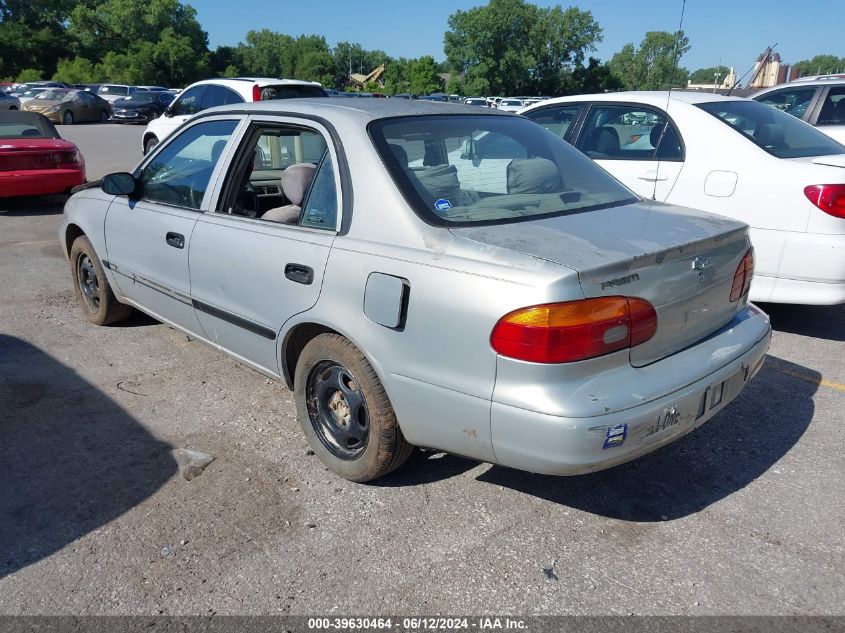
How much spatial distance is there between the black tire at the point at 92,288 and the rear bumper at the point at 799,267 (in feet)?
14.9

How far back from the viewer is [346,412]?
3.26 meters

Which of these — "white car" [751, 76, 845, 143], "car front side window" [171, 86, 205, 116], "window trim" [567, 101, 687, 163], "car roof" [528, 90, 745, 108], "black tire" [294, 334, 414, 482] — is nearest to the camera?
"black tire" [294, 334, 414, 482]

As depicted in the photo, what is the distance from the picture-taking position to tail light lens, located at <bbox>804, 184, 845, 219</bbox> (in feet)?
15.2

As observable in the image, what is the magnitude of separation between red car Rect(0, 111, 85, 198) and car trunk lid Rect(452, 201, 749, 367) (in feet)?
29.6

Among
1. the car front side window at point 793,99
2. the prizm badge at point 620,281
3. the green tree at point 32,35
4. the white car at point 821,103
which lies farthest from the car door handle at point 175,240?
the green tree at point 32,35

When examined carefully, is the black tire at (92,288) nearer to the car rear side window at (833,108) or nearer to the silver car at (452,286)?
the silver car at (452,286)

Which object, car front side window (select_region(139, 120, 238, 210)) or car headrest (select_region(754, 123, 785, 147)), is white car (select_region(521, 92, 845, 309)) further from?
car front side window (select_region(139, 120, 238, 210))

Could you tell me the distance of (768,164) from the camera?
4.93m

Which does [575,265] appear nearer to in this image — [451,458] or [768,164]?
[451,458]

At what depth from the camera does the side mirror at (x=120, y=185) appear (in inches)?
170

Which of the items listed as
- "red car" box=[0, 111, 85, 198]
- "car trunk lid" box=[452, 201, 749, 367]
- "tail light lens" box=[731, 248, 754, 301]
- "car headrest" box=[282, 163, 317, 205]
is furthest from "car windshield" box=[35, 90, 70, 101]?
"tail light lens" box=[731, 248, 754, 301]

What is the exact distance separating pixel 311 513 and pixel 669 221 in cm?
201

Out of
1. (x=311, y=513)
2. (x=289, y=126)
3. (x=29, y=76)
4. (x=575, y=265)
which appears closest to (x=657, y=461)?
(x=575, y=265)

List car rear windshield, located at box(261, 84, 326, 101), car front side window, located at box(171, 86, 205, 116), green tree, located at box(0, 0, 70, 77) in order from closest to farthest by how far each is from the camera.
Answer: car rear windshield, located at box(261, 84, 326, 101)
car front side window, located at box(171, 86, 205, 116)
green tree, located at box(0, 0, 70, 77)
